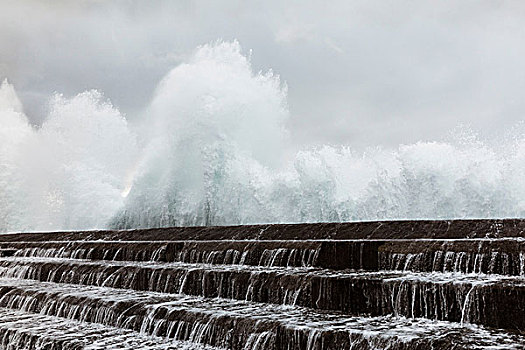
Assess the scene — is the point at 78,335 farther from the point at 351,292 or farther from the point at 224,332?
the point at 351,292

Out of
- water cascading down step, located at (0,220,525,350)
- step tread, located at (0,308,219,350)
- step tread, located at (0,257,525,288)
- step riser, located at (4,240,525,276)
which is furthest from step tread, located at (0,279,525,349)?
step riser, located at (4,240,525,276)

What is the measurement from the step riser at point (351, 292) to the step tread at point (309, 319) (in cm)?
11

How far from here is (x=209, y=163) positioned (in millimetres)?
19797

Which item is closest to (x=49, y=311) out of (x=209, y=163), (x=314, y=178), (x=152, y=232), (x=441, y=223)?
(x=152, y=232)

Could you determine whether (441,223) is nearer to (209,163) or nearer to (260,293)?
(260,293)

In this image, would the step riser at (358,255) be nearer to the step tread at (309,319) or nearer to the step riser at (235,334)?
the step tread at (309,319)

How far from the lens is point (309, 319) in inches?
179

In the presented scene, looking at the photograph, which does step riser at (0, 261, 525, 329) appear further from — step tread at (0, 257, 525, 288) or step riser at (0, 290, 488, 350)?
step riser at (0, 290, 488, 350)

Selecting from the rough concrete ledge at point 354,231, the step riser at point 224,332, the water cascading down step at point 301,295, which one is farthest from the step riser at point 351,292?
the rough concrete ledge at point 354,231

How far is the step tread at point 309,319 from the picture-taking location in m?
3.75

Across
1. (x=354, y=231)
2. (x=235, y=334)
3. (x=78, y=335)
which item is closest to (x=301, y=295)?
(x=235, y=334)

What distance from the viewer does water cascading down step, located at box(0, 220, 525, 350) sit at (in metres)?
4.09

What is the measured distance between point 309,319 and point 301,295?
65cm

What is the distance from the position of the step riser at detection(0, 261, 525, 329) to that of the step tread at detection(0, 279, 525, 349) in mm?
108
